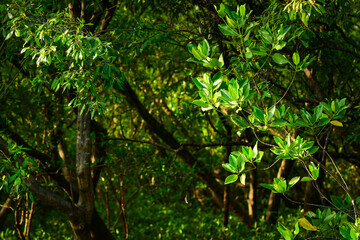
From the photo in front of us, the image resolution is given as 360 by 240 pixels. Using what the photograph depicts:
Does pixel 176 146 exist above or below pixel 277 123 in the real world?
below

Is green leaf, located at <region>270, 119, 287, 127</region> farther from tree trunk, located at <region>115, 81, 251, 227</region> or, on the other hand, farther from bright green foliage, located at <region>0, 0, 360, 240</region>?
tree trunk, located at <region>115, 81, 251, 227</region>

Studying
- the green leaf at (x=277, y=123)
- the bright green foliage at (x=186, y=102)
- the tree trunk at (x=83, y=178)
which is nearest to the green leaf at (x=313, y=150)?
the bright green foliage at (x=186, y=102)

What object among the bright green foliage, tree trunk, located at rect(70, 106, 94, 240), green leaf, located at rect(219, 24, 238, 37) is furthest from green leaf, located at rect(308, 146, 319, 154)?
Answer: tree trunk, located at rect(70, 106, 94, 240)

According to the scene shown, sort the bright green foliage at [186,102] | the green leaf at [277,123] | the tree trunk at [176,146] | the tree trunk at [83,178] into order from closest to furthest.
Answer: the green leaf at [277,123], the bright green foliage at [186,102], the tree trunk at [83,178], the tree trunk at [176,146]

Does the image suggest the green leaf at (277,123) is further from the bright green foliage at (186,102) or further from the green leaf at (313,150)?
the green leaf at (313,150)

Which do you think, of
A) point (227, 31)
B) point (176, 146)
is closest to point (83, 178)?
point (176, 146)

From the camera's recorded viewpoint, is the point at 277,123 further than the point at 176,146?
No

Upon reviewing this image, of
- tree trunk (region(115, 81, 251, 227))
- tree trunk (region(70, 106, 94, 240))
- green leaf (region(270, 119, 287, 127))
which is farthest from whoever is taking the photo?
tree trunk (region(115, 81, 251, 227))

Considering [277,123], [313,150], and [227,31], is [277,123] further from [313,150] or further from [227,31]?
[227,31]

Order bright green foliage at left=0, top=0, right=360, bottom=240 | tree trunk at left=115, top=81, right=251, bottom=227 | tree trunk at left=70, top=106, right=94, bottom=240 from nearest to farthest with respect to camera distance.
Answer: bright green foliage at left=0, top=0, right=360, bottom=240
tree trunk at left=70, top=106, right=94, bottom=240
tree trunk at left=115, top=81, right=251, bottom=227

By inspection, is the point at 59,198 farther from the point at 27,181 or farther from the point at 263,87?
the point at 263,87

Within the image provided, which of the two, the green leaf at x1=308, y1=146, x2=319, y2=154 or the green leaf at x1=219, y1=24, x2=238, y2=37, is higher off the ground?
the green leaf at x1=219, y1=24, x2=238, y2=37

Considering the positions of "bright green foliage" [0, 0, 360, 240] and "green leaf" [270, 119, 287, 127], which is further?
"bright green foliage" [0, 0, 360, 240]

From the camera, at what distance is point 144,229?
24.5 ft
